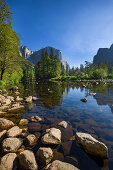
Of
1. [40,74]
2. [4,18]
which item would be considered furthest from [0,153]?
[40,74]

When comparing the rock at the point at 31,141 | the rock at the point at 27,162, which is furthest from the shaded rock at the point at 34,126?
the rock at the point at 27,162

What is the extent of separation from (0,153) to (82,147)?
2.85 meters

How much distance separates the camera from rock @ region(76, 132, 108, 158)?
257cm

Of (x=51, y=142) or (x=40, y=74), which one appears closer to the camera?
(x=51, y=142)

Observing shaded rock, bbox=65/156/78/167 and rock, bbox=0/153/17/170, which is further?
shaded rock, bbox=65/156/78/167

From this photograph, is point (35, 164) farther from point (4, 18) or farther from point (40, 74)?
point (40, 74)

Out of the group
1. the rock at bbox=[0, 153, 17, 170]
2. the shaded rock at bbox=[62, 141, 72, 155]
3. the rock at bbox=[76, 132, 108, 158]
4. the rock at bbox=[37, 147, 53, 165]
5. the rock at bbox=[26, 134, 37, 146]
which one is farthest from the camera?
the rock at bbox=[26, 134, 37, 146]

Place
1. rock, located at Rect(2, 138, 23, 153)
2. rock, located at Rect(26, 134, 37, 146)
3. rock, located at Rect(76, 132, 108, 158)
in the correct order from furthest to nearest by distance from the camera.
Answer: rock, located at Rect(26, 134, 37, 146) → rock, located at Rect(2, 138, 23, 153) → rock, located at Rect(76, 132, 108, 158)

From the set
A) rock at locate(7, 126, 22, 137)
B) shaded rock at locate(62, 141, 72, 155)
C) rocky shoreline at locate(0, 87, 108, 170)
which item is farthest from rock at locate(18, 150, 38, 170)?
rock at locate(7, 126, 22, 137)

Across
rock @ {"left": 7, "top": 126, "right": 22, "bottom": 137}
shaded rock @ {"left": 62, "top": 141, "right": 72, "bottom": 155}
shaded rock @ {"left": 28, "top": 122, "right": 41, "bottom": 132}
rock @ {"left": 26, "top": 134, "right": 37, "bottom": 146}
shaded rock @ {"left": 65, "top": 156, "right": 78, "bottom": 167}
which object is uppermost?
rock @ {"left": 7, "top": 126, "right": 22, "bottom": 137}

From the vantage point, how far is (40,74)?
67062 mm

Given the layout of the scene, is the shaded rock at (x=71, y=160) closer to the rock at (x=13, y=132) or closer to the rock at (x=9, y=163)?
the rock at (x=9, y=163)

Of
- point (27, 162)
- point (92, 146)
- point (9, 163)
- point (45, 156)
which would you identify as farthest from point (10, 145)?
point (92, 146)

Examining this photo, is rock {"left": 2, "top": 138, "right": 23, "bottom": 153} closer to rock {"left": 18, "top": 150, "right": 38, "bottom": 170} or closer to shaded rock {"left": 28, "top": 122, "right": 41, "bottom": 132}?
rock {"left": 18, "top": 150, "right": 38, "bottom": 170}
